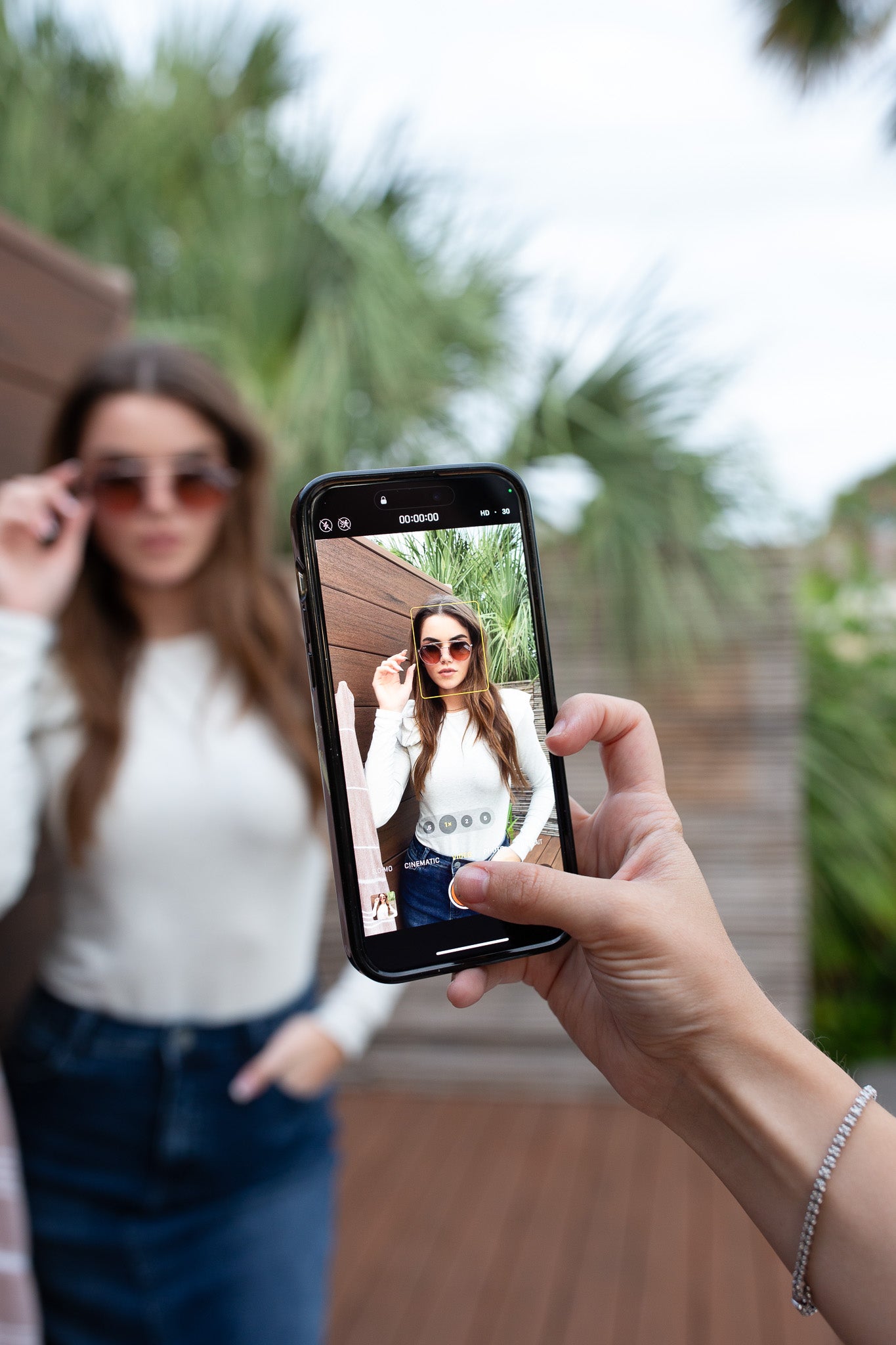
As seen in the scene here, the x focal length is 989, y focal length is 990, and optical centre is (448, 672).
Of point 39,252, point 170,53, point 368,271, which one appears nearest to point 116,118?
point 170,53

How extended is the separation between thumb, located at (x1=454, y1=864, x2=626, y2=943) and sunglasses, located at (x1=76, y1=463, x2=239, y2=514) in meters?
0.81

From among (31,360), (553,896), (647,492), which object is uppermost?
(31,360)

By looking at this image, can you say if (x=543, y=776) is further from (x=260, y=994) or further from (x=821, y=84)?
(x=821, y=84)

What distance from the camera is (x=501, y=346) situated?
8.40 feet

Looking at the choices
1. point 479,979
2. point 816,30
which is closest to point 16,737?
point 479,979

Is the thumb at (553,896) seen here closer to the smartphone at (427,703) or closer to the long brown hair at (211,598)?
the smartphone at (427,703)

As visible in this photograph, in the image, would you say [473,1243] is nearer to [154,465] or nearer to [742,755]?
[742,755]

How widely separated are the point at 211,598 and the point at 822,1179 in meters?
1.02

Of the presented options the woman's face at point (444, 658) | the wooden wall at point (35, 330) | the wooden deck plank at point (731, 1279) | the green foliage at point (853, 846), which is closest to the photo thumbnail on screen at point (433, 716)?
the woman's face at point (444, 658)

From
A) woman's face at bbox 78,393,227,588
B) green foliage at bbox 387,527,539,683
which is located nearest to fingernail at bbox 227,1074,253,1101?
woman's face at bbox 78,393,227,588

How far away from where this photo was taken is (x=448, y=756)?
0.45 meters

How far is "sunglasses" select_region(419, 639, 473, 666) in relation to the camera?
17.4 inches

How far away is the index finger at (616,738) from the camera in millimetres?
456

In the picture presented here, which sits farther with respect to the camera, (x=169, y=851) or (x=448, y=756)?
(x=169, y=851)
